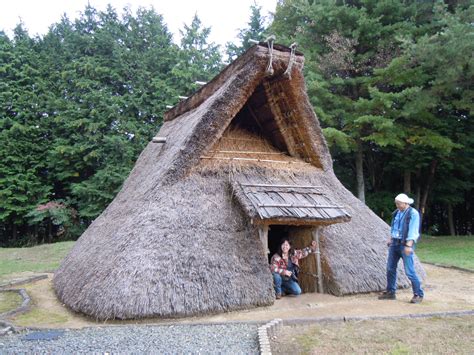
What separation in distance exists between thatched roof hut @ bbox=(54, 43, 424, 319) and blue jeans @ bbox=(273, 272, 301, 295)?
42 cm

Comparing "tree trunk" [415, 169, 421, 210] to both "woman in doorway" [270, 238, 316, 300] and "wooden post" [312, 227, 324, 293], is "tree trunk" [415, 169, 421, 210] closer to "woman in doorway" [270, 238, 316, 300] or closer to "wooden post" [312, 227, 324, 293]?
"wooden post" [312, 227, 324, 293]

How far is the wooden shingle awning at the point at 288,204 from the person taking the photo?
19.2ft

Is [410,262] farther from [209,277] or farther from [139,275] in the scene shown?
[139,275]

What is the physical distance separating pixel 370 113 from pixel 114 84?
1540 cm

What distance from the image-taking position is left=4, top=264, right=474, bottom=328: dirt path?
17.3 feet

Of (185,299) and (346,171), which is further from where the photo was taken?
(346,171)

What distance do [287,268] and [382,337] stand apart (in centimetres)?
230

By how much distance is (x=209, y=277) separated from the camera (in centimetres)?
548

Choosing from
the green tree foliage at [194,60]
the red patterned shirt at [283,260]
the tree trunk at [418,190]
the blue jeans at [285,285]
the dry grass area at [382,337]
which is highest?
the green tree foliage at [194,60]

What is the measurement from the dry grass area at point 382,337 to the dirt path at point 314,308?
0.43 m

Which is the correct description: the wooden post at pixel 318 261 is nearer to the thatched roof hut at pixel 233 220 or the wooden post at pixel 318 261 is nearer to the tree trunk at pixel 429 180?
the thatched roof hut at pixel 233 220

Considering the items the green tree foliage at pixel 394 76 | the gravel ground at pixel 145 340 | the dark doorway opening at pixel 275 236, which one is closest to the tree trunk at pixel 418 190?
the green tree foliage at pixel 394 76

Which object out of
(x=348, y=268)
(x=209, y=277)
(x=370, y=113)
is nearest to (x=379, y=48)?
(x=370, y=113)

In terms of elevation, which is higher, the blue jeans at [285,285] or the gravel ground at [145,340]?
the blue jeans at [285,285]
